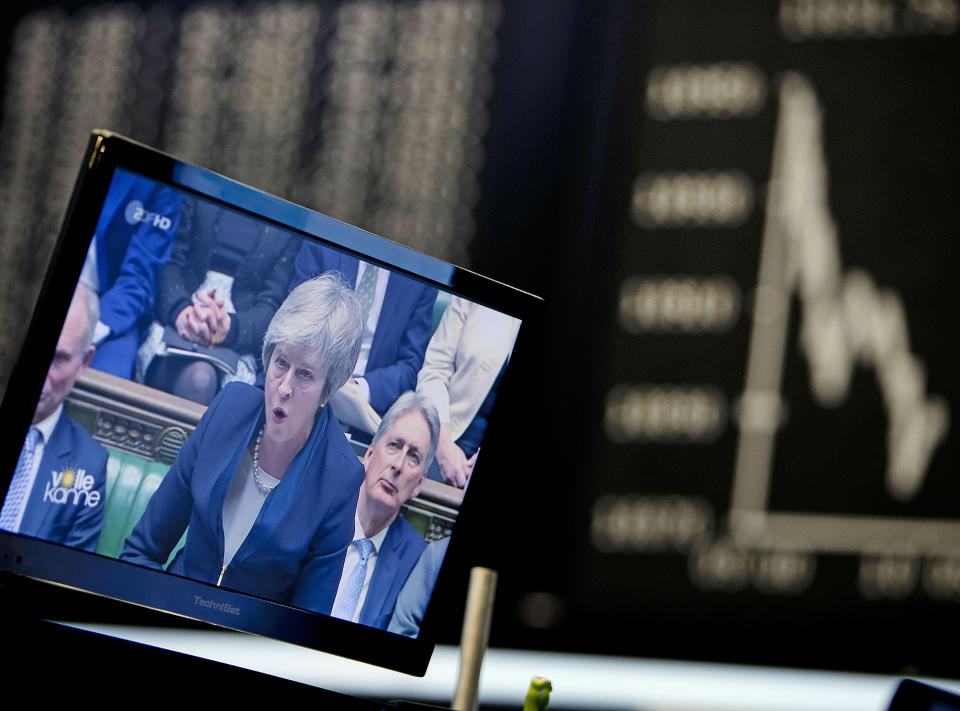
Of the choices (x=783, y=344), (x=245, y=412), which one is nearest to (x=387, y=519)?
(x=245, y=412)

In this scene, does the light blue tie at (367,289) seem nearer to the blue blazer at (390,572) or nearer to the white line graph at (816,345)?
the blue blazer at (390,572)

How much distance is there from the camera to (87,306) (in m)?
0.89

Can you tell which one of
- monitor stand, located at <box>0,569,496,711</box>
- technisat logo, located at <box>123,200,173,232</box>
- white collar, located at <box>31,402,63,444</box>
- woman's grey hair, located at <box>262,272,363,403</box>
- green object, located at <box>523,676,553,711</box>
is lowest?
monitor stand, located at <box>0,569,496,711</box>

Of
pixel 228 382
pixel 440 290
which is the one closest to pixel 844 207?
pixel 440 290

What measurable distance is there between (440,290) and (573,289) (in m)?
0.91

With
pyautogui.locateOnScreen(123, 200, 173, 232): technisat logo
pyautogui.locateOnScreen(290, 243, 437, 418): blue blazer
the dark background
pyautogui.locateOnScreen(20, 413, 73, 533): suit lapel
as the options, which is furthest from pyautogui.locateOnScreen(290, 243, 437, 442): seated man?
the dark background

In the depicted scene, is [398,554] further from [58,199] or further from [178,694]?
[58,199]

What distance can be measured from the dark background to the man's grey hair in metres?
1.07

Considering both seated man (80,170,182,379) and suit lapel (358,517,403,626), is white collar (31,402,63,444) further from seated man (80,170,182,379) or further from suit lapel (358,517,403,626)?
suit lapel (358,517,403,626)

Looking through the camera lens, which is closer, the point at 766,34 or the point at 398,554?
the point at 398,554

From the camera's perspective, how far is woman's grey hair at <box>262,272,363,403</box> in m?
0.95

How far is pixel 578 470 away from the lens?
1.86 meters

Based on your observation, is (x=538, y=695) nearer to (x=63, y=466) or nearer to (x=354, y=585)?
(x=354, y=585)

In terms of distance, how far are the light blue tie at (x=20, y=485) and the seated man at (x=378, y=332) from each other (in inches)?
9.4
